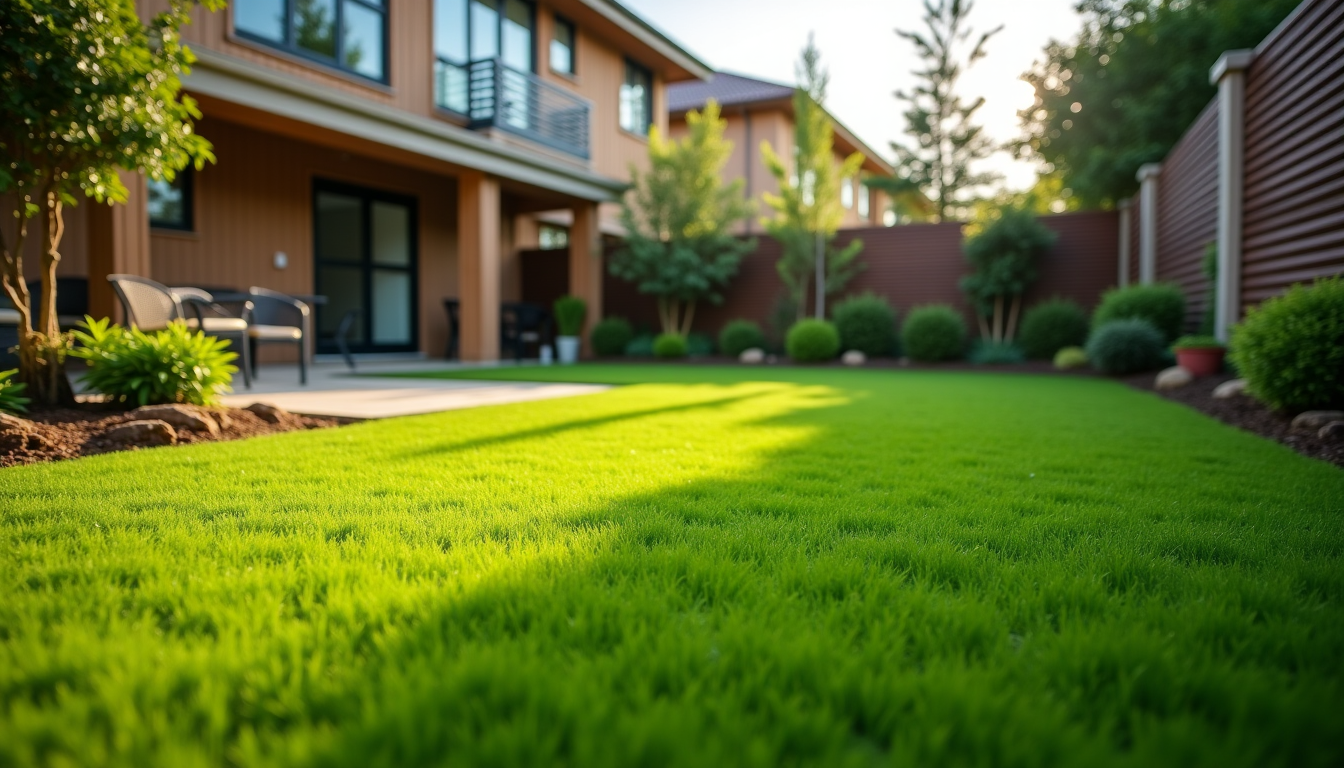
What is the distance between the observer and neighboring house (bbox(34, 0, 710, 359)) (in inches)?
318

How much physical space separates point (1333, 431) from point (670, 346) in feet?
32.9

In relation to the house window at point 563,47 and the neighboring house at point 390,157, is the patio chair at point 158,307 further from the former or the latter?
the house window at point 563,47

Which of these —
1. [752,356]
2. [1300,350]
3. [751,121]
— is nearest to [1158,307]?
[1300,350]

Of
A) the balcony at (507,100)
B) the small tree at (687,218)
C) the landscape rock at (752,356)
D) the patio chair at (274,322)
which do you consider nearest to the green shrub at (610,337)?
the small tree at (687,218)

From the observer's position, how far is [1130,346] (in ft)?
28.5

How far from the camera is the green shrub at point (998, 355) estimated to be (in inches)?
455

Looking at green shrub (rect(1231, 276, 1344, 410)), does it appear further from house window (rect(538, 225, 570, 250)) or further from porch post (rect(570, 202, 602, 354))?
house window (rect(538, 225, 570, 250))

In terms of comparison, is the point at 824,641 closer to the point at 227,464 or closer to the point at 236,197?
the point at 227,464

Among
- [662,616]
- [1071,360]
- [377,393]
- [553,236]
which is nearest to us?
[662,616]

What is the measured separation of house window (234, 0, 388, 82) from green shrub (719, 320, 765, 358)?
7.03 meters

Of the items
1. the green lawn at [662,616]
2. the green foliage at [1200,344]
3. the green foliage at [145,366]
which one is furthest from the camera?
the green foliage at [1200,344]

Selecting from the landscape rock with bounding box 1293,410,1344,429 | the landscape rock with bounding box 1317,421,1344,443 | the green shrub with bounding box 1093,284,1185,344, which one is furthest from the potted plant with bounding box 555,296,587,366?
the landscape rock with bounding box 1317,421,1344,443

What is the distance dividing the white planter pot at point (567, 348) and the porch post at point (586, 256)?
0.75m

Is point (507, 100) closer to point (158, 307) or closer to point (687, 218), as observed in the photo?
point (687, 218)
